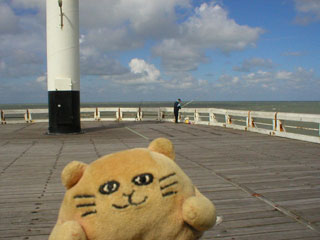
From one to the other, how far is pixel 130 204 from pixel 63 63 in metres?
13.0

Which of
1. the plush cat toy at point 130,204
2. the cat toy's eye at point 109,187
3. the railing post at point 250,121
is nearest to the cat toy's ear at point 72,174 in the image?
the plush cat toy at point 130,204

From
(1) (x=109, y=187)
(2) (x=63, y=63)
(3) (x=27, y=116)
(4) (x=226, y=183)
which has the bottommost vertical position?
(4) (x=226, y=183)

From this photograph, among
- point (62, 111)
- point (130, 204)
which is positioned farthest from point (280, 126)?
point (130, 204)

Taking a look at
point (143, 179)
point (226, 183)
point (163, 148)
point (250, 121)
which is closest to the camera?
point (143, 179)

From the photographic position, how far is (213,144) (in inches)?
439

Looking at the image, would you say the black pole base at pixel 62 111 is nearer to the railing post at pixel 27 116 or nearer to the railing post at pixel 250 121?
the railing post at pixel 27 116

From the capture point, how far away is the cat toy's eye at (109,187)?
82.4 inches

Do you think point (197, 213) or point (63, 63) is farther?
point (63, 63)

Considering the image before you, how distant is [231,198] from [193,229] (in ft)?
9.54

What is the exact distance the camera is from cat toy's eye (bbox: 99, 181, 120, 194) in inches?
82.4

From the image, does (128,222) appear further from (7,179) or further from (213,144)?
(213,144)

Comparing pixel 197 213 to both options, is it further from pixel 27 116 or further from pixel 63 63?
pixel 27 116

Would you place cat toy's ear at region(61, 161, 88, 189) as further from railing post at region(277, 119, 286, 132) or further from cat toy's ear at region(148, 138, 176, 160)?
railing post at region(277, 119, 286, 132)

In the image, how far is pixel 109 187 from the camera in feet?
6.89
